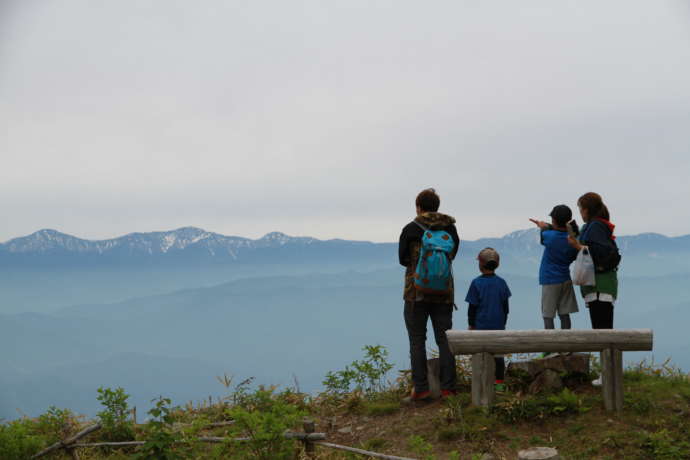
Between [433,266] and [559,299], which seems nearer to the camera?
[433,266]

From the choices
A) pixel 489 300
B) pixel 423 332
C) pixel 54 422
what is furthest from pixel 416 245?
pixel 54 422

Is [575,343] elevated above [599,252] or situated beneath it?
situated beneath

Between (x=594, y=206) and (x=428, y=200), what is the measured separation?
2.32 meters

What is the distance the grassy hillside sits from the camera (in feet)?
19.5

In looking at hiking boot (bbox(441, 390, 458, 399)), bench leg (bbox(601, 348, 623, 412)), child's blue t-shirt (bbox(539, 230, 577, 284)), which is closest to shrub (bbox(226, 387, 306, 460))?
hiking boot (bbox(441, 390, 458, 399))

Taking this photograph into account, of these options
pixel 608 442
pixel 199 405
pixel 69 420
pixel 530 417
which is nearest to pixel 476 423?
pixel 530 417

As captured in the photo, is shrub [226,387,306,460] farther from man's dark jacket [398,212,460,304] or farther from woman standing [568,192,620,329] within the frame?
woman standing [568,192,620,329]

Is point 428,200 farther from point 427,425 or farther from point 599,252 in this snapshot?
point 427,425

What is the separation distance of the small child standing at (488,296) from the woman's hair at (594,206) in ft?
4.64

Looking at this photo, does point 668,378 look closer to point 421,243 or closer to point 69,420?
point 421,243

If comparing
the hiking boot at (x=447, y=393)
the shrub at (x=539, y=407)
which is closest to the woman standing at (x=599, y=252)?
the shrub at (x=539, y=407)

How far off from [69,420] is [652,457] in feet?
27.0

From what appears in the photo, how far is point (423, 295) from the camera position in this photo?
7008mm

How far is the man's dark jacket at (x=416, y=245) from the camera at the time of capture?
7047 mm
